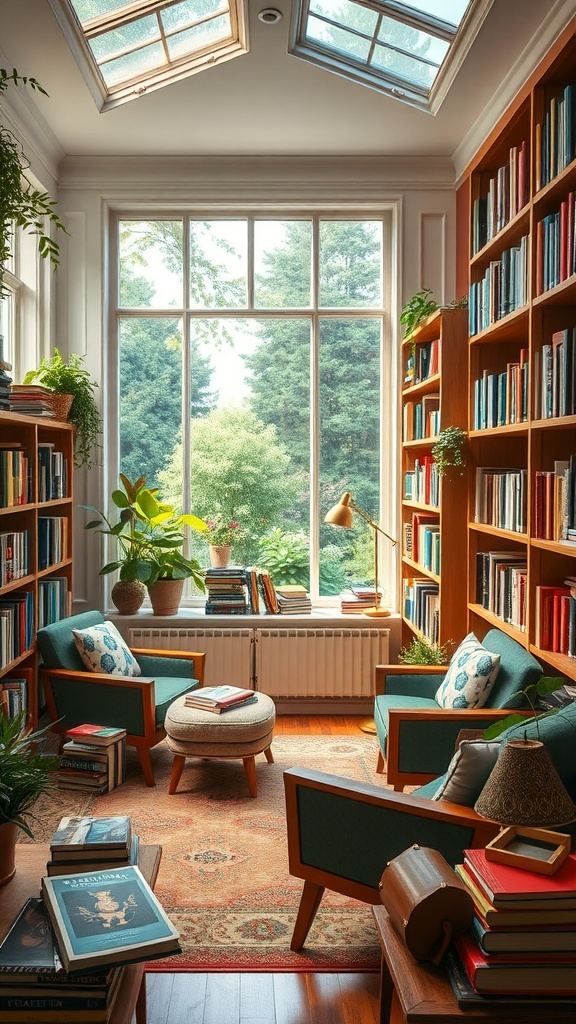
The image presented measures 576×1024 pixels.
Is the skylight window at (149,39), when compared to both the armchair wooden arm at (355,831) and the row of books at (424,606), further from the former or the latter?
→ the armchair wooden arm at (355,831)

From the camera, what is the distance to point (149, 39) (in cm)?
466

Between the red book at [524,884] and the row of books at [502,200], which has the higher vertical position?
the row of books at [502,200]

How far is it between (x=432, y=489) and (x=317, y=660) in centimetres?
144

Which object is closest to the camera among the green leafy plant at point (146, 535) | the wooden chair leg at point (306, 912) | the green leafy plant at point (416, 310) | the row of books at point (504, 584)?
the wooden chair leg at point (306, 912)

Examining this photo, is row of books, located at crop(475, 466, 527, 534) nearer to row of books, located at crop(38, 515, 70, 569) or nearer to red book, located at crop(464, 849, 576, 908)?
red book, located at crop(464, 849, 576, 908)

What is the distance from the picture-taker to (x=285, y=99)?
A: 4.93 metres

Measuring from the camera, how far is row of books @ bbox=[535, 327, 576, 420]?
2.98m

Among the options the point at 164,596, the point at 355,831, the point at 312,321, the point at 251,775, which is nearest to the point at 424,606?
the point at 251,775

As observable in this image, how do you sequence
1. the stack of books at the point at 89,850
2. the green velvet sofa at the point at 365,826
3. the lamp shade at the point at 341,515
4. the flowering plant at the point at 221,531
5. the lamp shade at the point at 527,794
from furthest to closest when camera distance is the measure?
the flowering plant at the point at 221,531 < the lamp shade at the point at 341,515 < the green velvet sofa at the point at 365,826 < the stack of books at the point at 89,850 < the lamp shade at the point at 527,794

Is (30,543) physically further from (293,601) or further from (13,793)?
(13,793)

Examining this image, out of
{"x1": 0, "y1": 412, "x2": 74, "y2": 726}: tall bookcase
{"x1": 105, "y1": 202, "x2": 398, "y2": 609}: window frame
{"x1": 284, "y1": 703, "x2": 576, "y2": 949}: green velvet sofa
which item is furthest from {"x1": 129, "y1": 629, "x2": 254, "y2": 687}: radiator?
{"x1": 284, "y1": 703, "x2": 576, "y2": 949}: green velvet sofa

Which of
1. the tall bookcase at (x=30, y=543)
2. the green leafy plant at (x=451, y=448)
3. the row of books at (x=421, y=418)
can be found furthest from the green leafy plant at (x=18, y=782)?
the row of books at (x=421, y=418)

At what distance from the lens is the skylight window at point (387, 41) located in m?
4.30

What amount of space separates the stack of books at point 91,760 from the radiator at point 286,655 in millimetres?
1326
